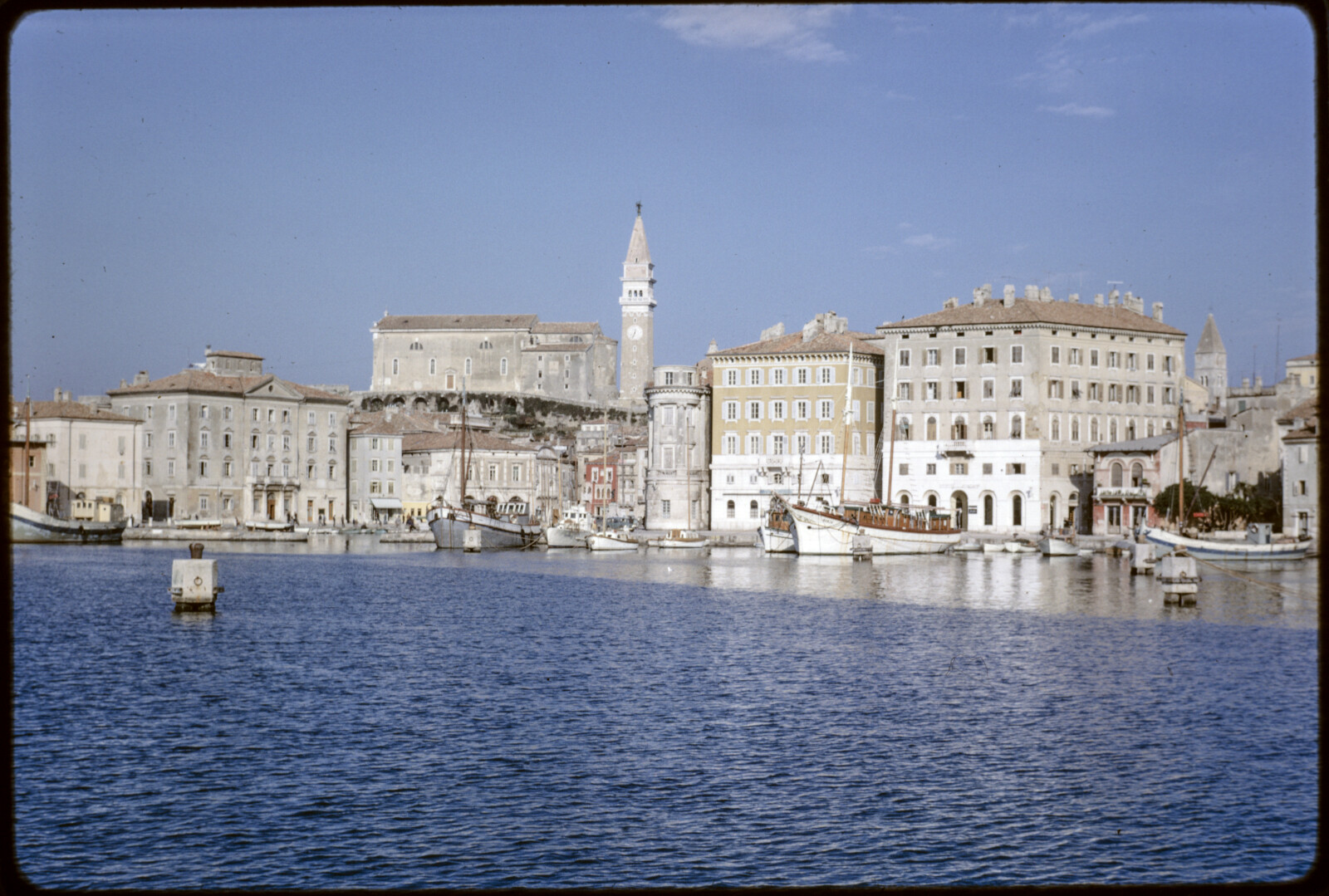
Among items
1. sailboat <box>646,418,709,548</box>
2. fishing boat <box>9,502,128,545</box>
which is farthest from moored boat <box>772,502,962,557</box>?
fishing boat <box>9,502,128,545</box>

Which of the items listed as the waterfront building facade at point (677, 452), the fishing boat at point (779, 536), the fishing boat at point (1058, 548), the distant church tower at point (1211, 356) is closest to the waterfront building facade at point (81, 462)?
the waterfront building facade at point (677, 452)

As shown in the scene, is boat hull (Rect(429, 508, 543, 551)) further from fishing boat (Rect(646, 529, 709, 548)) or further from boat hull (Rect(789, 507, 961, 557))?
boat hull (Rect(789, 507, 961, 557))

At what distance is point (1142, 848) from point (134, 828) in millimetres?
11059

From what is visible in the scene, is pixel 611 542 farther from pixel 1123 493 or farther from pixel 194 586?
pixel 194 586

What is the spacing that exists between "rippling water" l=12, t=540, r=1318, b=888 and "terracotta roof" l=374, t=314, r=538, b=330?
92453mm

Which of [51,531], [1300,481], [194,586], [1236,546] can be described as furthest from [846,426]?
[51,531]

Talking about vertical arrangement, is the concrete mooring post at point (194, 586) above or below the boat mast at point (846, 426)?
below

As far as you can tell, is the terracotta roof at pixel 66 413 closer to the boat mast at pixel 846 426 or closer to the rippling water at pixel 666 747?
the boat mast at pixel 846 426

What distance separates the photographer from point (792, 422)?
74.8 metres

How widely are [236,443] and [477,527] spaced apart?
22.4 meters

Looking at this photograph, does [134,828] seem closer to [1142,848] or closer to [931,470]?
[1142,848]

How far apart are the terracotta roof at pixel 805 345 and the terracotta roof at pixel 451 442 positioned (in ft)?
84.9

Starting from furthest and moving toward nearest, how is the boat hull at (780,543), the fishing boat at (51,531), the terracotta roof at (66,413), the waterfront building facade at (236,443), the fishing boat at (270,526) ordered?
the waterfront building facade at (236,443), the fishing boat at (270,526), the terracotta roof at (66,413), the fishing boat at (51,531), the boat hull at (780,543)

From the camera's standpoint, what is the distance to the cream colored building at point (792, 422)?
73812 mm
